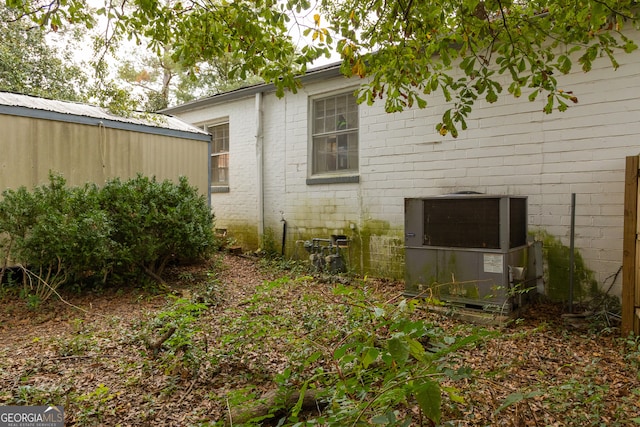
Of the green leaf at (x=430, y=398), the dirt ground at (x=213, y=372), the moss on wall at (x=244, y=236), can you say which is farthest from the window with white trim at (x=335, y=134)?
the green leaf at (x=430, y=398)

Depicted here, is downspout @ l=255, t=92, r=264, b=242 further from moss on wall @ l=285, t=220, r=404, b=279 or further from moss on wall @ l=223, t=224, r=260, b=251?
moss on wall @ l=285, t=220, r=404, b=279

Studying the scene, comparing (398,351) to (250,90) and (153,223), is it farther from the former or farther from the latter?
(250,90)

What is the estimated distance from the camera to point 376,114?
699 cm

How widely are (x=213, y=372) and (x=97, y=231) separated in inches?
128

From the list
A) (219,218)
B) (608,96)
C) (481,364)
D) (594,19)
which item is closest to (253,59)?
(594,19)

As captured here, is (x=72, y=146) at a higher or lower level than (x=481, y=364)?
higher

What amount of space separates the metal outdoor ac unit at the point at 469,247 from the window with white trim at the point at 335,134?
2.57m

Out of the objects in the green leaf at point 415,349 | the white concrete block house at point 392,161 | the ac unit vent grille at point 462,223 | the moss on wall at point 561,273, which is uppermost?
the white concrete block house at point 392,161

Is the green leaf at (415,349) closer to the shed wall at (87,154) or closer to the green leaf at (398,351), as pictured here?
the green leaf at (398,351)

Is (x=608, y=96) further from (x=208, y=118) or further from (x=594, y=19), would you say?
(x=208, y=118)

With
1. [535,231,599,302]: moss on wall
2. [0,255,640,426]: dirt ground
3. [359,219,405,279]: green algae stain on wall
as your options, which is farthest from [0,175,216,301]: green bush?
[535,231,599,302]: moss on wall

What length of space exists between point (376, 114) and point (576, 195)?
327cm

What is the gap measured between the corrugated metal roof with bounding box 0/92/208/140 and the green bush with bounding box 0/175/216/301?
3.58 ft

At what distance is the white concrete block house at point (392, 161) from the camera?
4957 mm
